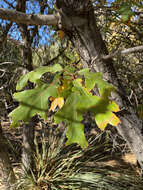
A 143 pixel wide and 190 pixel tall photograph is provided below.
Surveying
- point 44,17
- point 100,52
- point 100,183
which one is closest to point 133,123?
point 100,52

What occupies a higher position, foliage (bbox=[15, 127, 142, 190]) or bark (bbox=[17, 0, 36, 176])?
bark (bbox=[17, 0, 36, 176])

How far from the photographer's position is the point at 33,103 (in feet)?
2.06

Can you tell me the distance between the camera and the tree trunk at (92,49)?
3.23 feet

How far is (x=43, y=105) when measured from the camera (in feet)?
2.06

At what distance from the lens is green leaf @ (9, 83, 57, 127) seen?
2.06 feet

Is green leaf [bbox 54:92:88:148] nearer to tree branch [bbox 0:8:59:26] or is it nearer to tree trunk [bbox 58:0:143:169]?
tree trunk [bbox 58:0:143:169]

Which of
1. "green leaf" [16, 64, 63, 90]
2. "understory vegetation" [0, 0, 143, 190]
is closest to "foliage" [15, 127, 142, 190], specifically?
"understory vegetation" [0, 0, 143, 190]

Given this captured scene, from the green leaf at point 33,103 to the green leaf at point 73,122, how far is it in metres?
0.07

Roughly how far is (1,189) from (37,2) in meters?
2.29

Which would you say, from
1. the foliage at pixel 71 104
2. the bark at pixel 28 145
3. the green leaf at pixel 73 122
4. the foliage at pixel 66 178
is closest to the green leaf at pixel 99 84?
the foliage at pixel 71 104

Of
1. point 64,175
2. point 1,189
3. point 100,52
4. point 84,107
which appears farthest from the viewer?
point 64,175

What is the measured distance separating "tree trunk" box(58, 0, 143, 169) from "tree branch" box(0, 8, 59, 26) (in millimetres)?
67

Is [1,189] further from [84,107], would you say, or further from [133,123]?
[84,107]

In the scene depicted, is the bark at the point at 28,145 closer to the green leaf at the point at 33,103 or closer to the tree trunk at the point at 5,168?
the tree trunk at the point at 5,168
